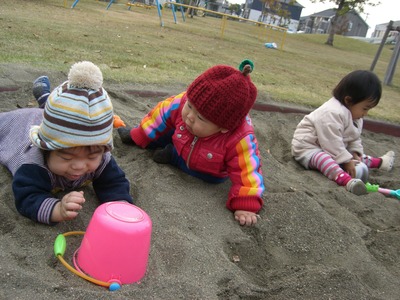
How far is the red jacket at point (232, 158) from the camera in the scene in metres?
2.22

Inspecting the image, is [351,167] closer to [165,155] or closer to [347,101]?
[347,101]

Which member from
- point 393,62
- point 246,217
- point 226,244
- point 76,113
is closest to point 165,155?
point 246,217

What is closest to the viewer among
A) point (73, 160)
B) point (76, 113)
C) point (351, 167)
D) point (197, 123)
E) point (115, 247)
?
point (115, 247)

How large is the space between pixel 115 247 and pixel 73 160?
0.47 meters

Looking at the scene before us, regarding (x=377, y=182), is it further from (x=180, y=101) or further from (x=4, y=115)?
(x=4, y=115)

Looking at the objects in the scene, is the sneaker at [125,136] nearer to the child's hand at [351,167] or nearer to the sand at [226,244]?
the sand at [226,244]

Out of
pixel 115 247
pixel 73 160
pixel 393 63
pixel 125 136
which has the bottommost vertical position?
pixel 125 136

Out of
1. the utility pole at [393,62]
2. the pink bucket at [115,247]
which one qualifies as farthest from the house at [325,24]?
the pink bucket at [115,247]

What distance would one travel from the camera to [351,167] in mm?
3346

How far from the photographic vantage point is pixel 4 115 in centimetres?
230

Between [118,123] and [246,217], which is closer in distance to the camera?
[246,217]

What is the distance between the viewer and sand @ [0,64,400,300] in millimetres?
1455

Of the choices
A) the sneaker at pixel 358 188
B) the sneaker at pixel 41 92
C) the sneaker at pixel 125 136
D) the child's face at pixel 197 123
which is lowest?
the sneaker at pixel 358 188

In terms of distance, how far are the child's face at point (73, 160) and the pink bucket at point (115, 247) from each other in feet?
0.95
